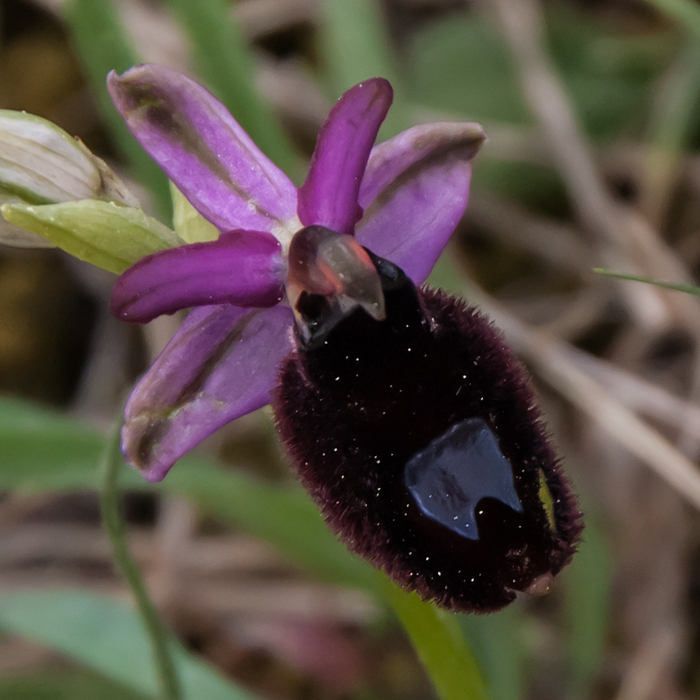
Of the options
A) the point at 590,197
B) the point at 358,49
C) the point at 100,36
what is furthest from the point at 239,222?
the point at 590,197

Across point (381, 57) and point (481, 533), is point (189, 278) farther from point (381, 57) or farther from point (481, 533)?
point (381, 57)

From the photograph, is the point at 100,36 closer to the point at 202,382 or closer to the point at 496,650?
the point at 202,382

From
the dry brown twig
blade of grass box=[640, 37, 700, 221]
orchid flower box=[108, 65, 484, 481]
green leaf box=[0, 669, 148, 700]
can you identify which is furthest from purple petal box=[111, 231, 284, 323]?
blade of grass box=[640, 37, 700, 221]

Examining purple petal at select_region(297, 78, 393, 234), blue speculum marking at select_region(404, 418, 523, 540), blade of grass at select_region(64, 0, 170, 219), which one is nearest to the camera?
blue speculum marking at select_region(404, 418, 523, 540)

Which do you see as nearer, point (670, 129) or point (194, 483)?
point (194, 483)

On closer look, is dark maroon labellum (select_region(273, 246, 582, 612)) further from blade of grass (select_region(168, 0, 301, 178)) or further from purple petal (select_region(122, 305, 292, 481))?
blade of grass (select_region(168, 0, 301, 178))

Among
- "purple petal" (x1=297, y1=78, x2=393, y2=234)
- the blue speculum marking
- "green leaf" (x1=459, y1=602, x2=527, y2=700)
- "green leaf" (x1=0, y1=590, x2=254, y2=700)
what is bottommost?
"green leaf" (x1=459, y1=602, x2=527, y2=700)

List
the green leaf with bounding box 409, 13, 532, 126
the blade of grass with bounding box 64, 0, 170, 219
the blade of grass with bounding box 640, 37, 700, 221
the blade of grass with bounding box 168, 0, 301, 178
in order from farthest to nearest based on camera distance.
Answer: the green leaf with bounding box 409, 13, 532, 126 < the blade of grass with bounding box 640, 37, 700, 221 < the blade of grass with bounding box 168, 0, 301, 178 < the blade of grass with bounding box 64, 0, 170, 219
